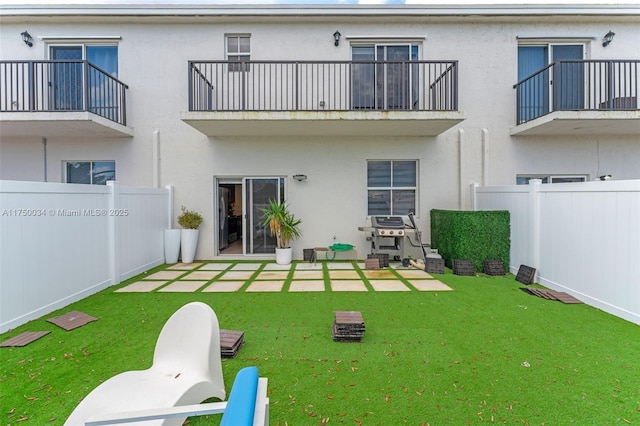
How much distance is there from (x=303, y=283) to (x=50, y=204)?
13.8ft

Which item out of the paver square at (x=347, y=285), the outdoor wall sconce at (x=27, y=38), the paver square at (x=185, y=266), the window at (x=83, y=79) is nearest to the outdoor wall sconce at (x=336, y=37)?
the window at (x=83, y=79)

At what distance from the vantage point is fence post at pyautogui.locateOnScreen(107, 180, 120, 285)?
5.49 m

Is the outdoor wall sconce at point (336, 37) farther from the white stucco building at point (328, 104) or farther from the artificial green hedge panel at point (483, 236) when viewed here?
the artificial green hedge panel at point (483, 236)

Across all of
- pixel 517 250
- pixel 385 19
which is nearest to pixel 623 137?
pixel 517 250

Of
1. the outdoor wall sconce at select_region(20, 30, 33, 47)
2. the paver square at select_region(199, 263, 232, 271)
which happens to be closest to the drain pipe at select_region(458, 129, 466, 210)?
the paver square at select_region(199, 263, 232, 271)

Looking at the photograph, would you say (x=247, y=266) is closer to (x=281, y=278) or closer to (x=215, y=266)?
(x=215, y=266)

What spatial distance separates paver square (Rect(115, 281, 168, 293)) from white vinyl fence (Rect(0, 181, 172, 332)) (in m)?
0.36

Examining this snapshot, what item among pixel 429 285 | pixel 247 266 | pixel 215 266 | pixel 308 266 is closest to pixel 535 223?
pixel 429 285

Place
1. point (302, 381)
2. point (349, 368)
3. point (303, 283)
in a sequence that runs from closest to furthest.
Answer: point (302, 381) → point (349, 368) → point (303, 283)

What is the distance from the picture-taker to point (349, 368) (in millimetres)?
2818

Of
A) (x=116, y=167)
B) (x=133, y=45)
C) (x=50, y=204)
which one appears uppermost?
(x=133, y=45)

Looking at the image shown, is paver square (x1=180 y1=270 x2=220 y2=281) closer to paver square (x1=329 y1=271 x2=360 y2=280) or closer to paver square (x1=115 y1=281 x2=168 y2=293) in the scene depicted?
paver square (x1=115 y1=281 x2=168 y2=293)

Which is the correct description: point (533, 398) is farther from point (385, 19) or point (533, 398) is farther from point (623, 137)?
point (623, 137)

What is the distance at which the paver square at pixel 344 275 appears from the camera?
6.19 m
